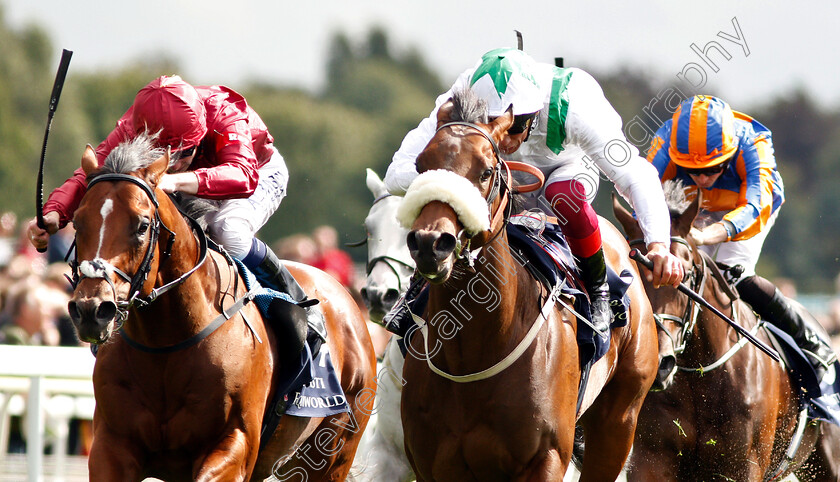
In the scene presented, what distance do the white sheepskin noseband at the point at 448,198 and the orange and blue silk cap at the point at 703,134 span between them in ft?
10.2

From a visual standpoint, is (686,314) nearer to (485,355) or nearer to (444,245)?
(485,355)

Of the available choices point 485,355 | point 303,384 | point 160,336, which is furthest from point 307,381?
point 485,355

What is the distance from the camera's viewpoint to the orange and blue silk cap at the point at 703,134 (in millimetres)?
6430

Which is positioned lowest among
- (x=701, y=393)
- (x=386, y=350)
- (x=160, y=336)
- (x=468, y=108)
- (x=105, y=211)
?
(x=386, y=350)

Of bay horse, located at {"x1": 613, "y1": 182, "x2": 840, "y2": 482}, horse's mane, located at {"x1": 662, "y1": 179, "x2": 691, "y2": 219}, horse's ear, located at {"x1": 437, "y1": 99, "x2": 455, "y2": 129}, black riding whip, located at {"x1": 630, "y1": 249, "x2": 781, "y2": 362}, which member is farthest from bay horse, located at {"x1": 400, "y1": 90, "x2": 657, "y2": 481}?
horse's mane, located at {"x1": 662, "y1": 179, "x2": 691, "y2": 219}

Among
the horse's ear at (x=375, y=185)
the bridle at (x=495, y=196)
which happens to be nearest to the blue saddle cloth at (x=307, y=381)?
the bridle at (x=495, y=196)

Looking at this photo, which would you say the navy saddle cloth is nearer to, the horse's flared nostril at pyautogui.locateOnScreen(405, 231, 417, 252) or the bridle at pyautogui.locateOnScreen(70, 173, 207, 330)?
the bridle at pyautogui.locateOnScreen(70, 173, 207, 330)

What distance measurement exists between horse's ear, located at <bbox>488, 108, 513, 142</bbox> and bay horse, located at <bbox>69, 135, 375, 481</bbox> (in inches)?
48.7

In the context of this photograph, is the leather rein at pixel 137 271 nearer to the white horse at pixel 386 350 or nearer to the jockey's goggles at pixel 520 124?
the jockey's goggles at pixel 520 124

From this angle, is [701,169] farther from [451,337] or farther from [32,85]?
[32,85]

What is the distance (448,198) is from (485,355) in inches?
31.2

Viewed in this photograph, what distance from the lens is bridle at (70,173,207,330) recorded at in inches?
150

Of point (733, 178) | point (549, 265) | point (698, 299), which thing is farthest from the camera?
point (733, 178)

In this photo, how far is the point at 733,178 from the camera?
6.77 metres
